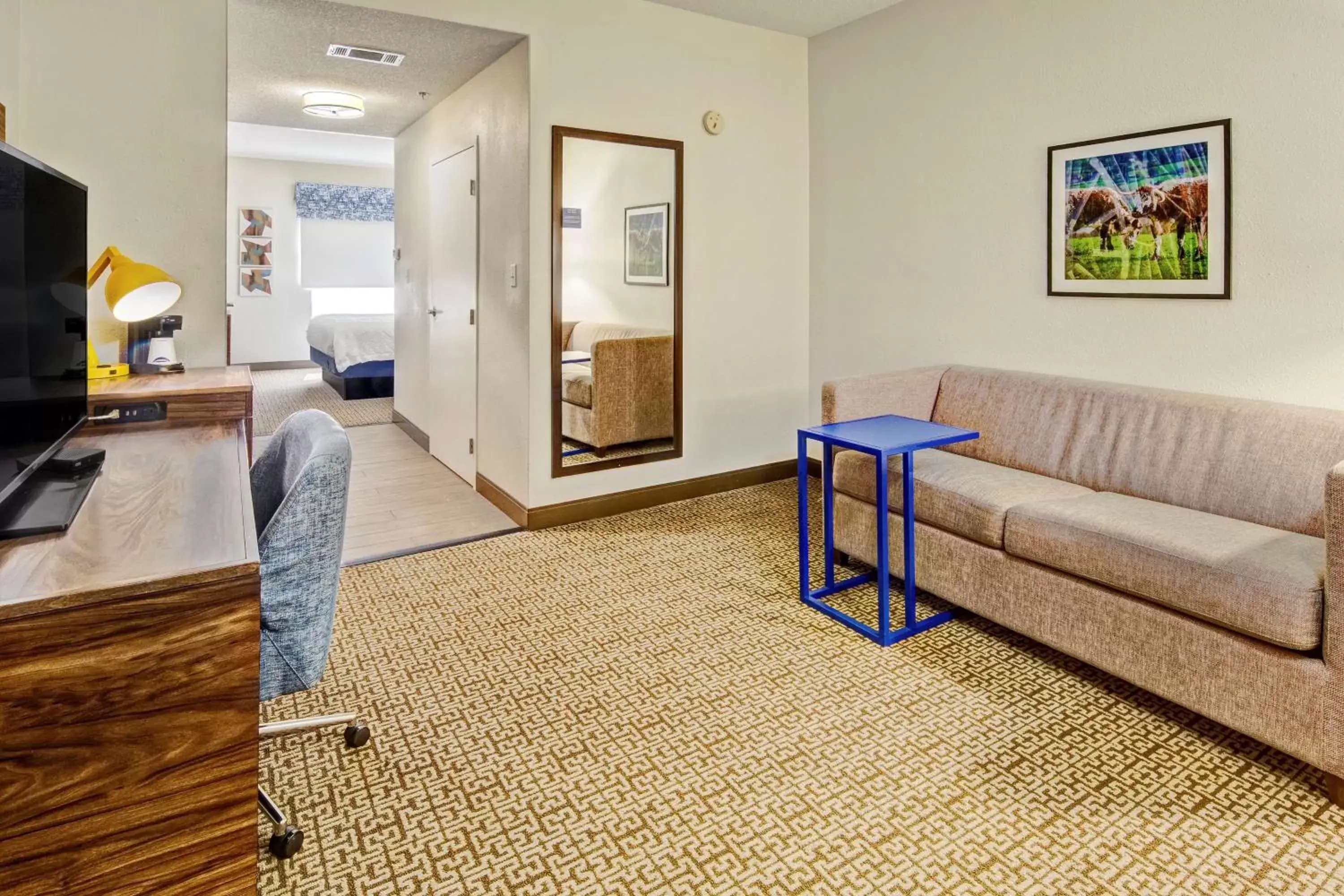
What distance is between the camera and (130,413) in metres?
2.43

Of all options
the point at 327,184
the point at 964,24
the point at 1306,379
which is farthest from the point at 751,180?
the point at 327,184

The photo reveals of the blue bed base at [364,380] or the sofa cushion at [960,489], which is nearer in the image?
the sofa cushion at [960,489]

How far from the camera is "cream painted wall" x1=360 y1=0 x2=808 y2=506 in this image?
369 centimetres

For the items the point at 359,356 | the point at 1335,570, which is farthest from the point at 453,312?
the point at 1335,570

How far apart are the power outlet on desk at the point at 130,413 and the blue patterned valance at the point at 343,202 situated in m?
7.47

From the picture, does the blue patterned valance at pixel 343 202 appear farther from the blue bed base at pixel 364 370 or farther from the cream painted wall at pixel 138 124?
the cream painted wall at pixel 138 124

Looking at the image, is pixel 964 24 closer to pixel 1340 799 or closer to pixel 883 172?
pixel 883 172

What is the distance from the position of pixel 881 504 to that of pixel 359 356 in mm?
6027

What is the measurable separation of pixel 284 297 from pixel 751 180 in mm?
7350

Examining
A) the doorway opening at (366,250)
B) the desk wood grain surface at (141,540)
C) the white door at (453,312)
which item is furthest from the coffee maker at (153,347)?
the white door at (453,312)

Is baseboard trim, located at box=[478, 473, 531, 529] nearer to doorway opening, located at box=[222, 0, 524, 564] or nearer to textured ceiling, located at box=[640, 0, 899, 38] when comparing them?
doorway opening, located at box=[222, 0, 524, 564]

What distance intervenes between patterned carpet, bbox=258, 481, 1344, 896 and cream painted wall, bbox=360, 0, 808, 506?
1.52m

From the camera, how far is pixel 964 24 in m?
3.54

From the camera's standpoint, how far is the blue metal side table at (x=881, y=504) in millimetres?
2613
